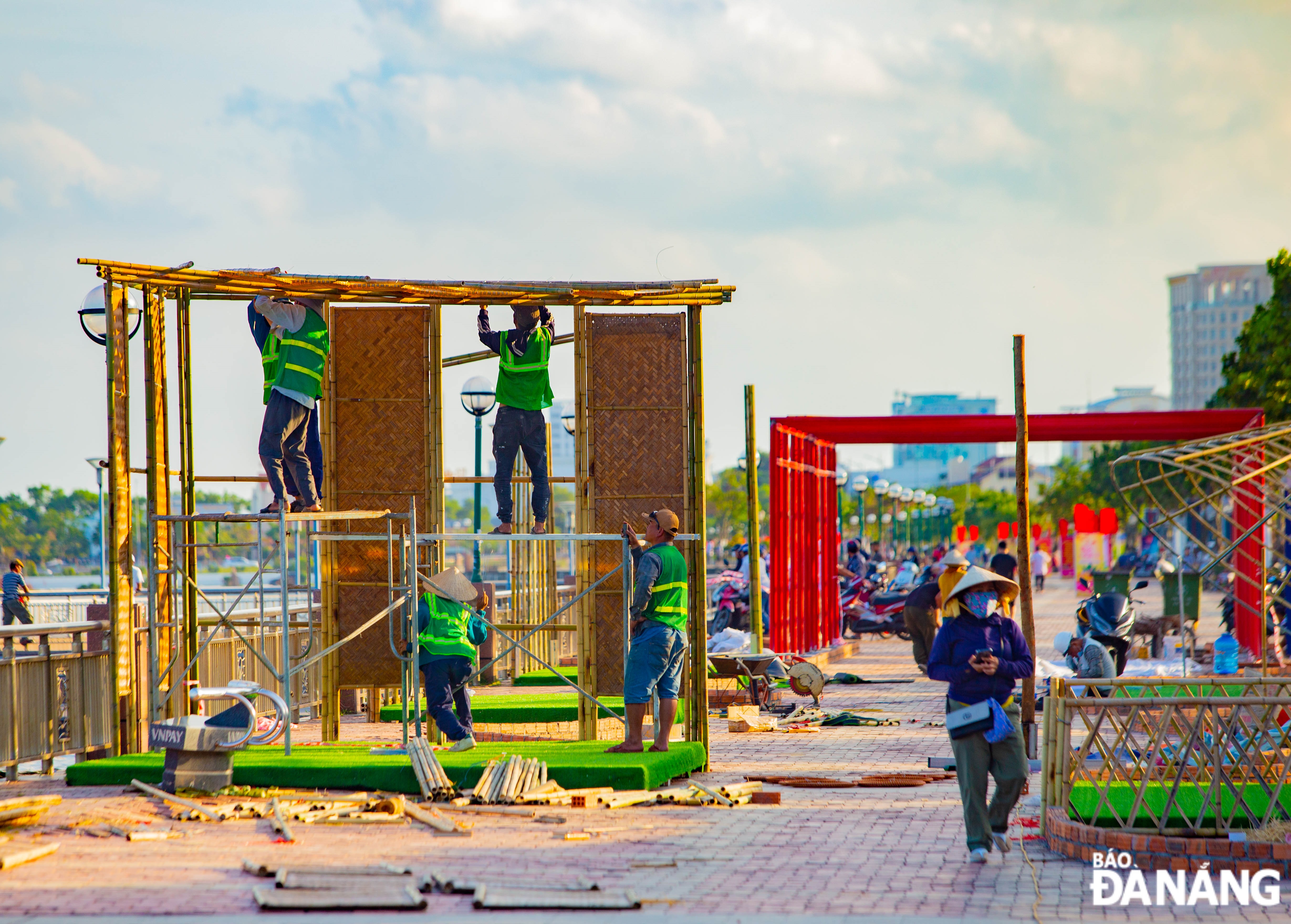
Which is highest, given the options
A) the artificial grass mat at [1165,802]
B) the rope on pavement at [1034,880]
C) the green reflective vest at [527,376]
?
the green reflective vest at [527,376]

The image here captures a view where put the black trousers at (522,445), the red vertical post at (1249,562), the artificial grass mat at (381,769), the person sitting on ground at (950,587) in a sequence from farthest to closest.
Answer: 1. the red vertical post at (1249,562)
2. the black trousers at (522,445)
3. the artificial grass mat at (381,769)
4. the person sitting on ground at (950,587)

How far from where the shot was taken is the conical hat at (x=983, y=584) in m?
7.18

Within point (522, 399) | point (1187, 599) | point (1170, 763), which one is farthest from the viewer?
point (1187, 599)

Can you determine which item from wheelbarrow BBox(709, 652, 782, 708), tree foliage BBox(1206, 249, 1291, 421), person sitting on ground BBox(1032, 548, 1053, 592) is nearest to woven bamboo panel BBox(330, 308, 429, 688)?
wheelbarrow BBox(709, 652, 782, 708)

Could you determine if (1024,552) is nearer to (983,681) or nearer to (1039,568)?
(983,681)

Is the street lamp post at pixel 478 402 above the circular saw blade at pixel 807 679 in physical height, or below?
above

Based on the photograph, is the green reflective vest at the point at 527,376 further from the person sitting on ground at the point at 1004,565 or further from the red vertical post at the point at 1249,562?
the red vertical post at the point at 1249,562

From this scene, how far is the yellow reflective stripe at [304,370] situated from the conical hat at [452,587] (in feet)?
6.57

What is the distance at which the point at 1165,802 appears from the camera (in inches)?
284

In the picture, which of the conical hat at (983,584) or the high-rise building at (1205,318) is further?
the high-rise building at (1205,318)

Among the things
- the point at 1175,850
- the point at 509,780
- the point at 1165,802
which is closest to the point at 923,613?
the point at 509,780

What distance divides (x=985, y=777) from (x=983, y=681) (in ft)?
1.59

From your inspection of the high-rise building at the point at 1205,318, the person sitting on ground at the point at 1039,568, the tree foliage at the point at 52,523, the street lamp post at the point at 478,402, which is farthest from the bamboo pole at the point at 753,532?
the high-rise building at the point at 1205,318

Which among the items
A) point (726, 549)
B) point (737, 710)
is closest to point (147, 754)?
point (737, 710)
